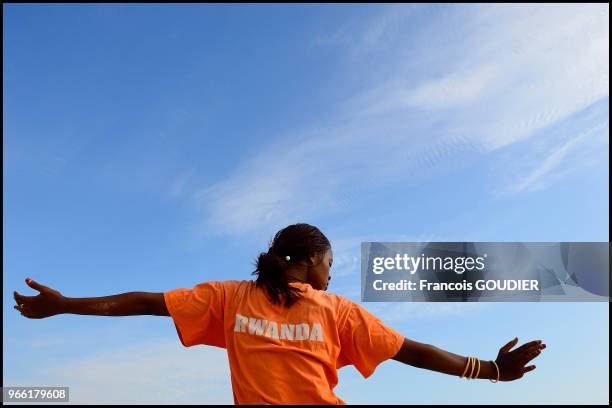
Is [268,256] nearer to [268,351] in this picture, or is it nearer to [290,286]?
[290,286]

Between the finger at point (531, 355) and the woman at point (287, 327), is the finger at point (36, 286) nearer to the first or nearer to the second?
the woman at point (287, 327)

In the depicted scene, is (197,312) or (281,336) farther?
(197,312)

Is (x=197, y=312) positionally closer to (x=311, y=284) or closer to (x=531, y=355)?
(x=311, y=284)

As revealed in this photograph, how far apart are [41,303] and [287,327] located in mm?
2026

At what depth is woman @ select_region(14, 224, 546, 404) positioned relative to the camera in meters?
4.62

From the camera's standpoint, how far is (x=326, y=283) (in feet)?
17.3

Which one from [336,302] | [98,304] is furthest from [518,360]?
[98,304]

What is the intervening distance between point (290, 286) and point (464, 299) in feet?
22.8

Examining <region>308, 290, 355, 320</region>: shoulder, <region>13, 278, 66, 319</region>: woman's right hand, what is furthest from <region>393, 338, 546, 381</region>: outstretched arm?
<region>13, 278, 66, 319</region>: woman's right hand

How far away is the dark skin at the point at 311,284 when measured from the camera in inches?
196

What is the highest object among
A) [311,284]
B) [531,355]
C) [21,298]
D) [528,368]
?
[311,284]

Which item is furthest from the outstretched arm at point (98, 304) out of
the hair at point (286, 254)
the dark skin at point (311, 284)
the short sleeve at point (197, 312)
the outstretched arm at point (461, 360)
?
the outstretched arm at point (461, 360)

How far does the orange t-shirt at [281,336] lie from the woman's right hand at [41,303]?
895 millimetres

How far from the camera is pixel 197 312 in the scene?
16.3 ft
